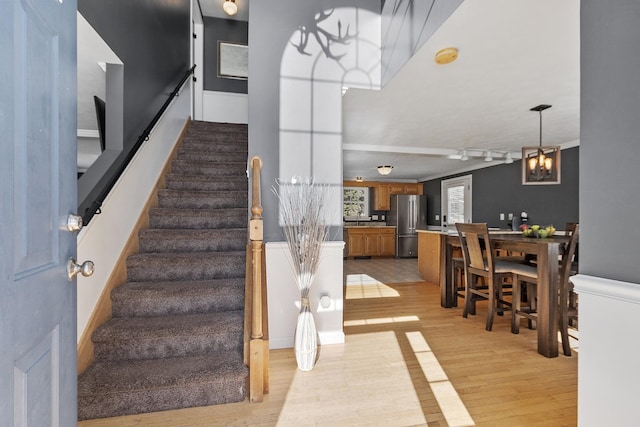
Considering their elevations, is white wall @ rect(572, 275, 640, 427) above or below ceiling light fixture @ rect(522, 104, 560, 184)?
below

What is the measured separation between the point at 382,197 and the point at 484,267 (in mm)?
5688

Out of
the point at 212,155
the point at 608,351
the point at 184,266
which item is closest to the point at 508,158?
the point at 212,155

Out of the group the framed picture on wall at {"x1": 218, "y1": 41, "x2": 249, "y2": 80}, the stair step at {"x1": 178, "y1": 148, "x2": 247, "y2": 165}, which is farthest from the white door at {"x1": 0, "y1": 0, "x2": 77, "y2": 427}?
the framed picture on wall at {"x1": 218, "y1": 41, "x2": 249, "y2": 80}

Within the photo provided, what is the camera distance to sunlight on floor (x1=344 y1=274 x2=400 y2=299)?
4.27 m

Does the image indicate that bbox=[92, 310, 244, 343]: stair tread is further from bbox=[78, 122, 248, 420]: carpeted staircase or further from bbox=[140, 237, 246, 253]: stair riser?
bbox=[140, 237, 246, 253]: stair riser

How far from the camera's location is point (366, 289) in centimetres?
464

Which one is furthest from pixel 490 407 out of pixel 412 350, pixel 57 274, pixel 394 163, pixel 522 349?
pixel 394 163

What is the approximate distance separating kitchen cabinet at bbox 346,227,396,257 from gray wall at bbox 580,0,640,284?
712 cm

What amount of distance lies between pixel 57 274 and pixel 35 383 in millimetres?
260

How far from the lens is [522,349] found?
8.43ft

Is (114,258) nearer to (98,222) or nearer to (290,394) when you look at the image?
(98,222)

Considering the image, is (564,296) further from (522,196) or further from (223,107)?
(223,107)

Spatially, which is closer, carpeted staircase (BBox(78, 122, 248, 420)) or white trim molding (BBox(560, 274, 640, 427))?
white trim molding (BBox(560, 274, 640, 427))

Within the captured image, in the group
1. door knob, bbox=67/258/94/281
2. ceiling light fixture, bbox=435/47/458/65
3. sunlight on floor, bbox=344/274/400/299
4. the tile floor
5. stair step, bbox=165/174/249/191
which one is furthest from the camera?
the tile floor
